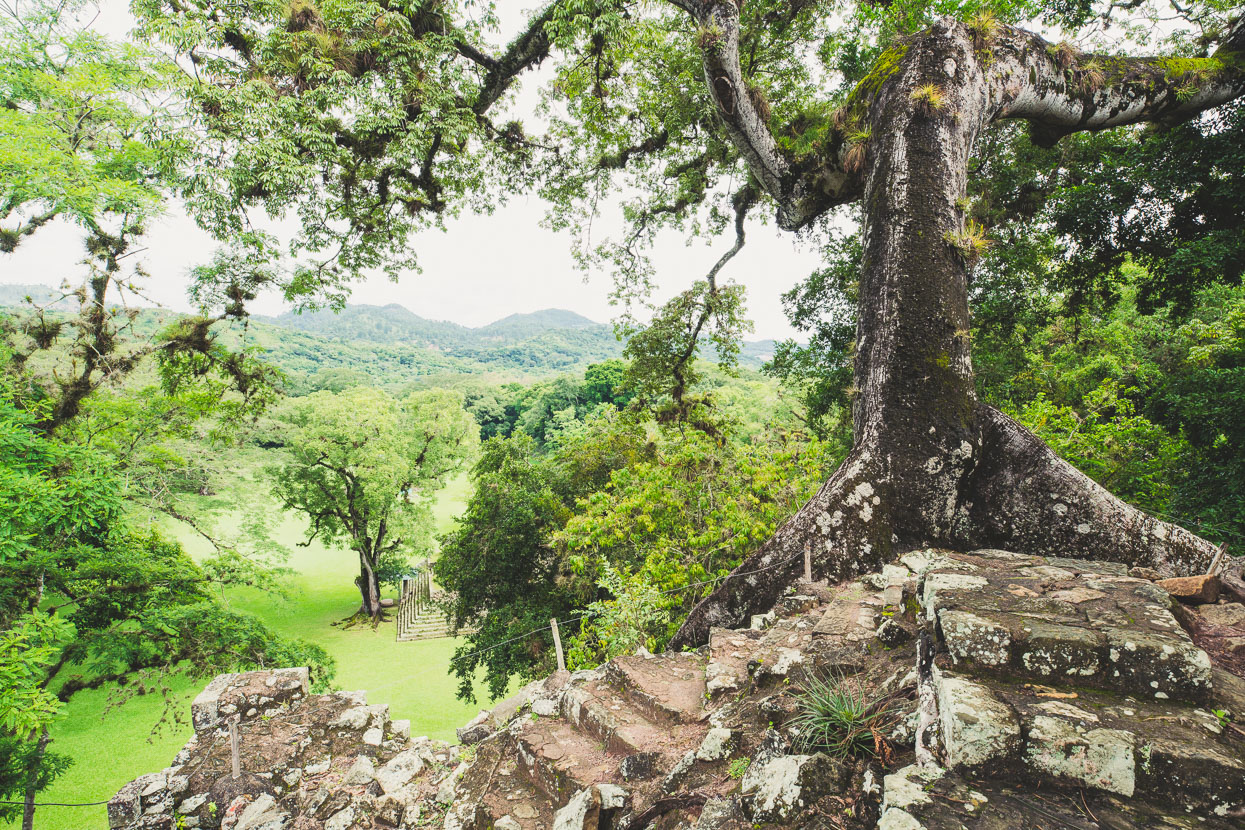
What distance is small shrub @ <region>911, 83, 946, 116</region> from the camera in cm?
462

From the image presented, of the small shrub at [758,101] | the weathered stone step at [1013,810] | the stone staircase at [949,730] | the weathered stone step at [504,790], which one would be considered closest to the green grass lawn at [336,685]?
the weathered stone step at [504,790]

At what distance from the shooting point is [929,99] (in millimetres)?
4633

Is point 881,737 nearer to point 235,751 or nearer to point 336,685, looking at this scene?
point 235,751

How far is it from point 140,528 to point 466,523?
6.93 metres

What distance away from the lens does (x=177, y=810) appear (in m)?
4.63

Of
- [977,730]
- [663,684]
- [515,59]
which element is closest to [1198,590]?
[977,730]

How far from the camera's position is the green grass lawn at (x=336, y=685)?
11.1 metres

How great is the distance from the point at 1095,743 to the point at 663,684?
2.64 metres

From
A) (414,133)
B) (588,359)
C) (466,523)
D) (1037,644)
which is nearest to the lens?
(1037,644)

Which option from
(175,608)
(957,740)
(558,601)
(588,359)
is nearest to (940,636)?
(957,740)

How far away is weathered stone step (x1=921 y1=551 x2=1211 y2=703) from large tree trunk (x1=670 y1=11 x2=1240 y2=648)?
4.14ft

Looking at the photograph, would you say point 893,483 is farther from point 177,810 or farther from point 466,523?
point 466,523

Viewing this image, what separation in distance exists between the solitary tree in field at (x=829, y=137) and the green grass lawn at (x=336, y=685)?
375 inches

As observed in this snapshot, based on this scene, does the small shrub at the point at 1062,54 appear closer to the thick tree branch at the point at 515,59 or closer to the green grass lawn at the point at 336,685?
the thick tree branch at the point at 515,59
